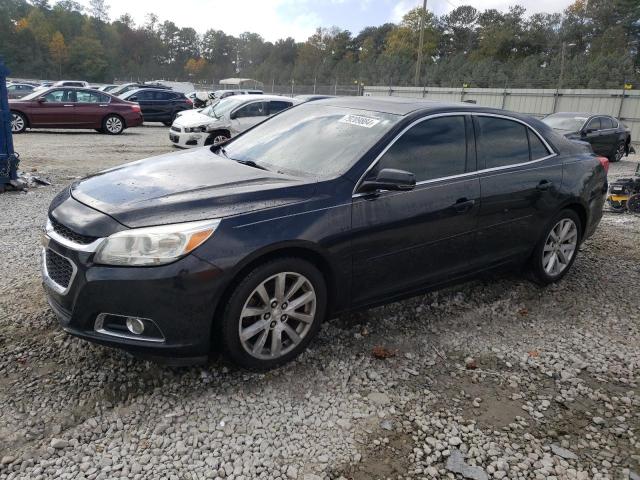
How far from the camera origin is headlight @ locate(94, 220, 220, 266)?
2.87 meters

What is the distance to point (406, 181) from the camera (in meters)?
3.42

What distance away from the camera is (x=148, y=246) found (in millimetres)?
2889

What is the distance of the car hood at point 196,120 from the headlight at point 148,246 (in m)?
11.3

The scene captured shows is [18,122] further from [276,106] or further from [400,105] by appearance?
[400,105]

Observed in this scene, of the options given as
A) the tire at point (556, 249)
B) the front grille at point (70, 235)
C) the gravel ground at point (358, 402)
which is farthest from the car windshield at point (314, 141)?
the tire at point (556, 249)

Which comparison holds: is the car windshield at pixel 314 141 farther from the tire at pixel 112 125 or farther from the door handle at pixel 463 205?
the tire at pixel 112 125

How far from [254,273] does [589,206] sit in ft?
12.0

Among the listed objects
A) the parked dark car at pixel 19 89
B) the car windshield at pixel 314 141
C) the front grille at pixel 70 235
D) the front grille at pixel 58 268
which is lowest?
the front grille at pixel 58 268

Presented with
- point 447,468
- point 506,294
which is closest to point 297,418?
point 447,468

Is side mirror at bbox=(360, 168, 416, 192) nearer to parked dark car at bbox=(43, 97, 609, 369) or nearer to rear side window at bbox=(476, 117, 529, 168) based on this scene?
parked dark car at bbox=(43, 97, 609, 369)

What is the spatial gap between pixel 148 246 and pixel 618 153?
1669 centimetres

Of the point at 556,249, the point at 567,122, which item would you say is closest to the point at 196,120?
the point at 567,122

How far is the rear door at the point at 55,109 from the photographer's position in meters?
16.5

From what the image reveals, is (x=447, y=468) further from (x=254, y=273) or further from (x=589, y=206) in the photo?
(x=589, y=206)
